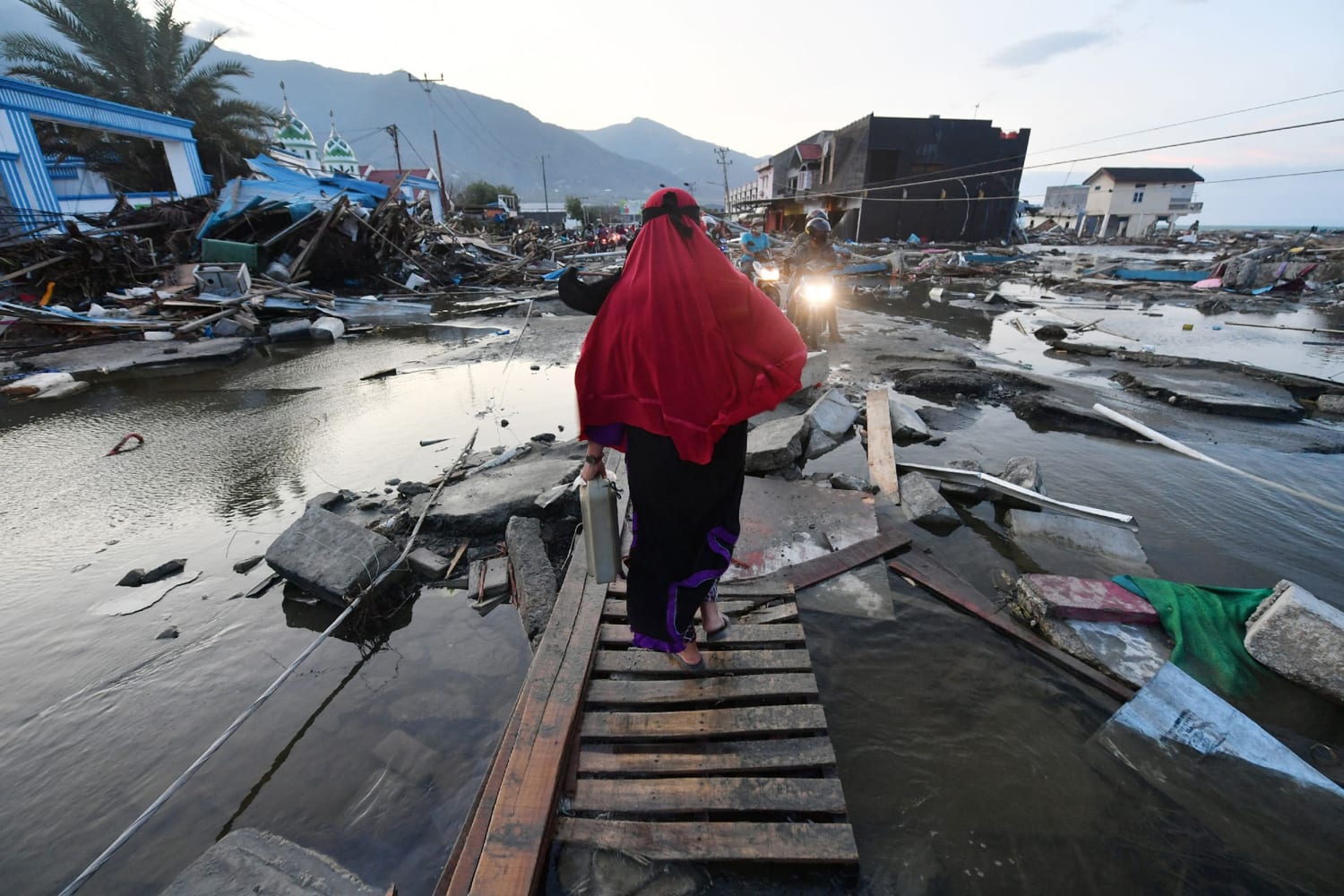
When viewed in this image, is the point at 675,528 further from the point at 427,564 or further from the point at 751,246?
the point at 751,246

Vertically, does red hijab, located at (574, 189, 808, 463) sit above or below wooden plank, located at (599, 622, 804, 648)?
above

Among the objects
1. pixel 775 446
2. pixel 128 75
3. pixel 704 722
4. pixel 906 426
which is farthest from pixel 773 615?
pixel 128 75

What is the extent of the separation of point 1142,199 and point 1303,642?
7011 centimetres

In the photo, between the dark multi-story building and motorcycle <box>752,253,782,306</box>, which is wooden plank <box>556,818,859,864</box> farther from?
the dark multi-story building

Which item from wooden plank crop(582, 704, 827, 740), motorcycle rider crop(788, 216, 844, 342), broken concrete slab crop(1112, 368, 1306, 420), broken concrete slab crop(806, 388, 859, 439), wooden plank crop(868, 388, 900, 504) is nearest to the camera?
wooden plank crop(582, 704, 827, 740)

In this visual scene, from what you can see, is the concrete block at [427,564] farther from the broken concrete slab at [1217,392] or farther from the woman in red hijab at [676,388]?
the broken concrete slab at [1217,392]

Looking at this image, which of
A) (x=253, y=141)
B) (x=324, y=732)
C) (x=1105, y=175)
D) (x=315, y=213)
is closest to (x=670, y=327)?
(x=324, y=732)

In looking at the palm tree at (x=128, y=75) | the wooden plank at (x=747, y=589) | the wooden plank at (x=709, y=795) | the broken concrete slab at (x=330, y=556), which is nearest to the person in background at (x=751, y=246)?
the wooden plank at (x=747, y=589)

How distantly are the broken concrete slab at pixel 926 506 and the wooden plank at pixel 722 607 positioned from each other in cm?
166

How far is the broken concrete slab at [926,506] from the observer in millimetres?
3842

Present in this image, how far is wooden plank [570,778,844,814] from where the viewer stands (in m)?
1.84

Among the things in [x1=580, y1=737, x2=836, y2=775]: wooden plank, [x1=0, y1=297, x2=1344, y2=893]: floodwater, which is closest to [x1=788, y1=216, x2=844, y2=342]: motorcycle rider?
[x1=0, y1=297, x2=1344, y2=893]: floodwater

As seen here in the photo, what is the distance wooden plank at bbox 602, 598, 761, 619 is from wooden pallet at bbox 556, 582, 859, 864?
4.7 inches

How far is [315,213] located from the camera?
1358 cm
